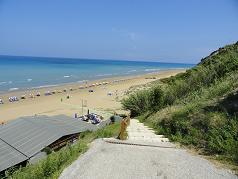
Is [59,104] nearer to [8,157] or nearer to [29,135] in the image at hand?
[29,135]

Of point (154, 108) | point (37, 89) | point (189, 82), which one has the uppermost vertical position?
point (189, 82)

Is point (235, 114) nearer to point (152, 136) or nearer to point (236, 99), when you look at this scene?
point (236, 99)

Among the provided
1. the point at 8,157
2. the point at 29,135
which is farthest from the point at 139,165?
the point at 29,135

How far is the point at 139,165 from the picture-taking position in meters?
7.60

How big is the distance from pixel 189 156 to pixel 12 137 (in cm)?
991

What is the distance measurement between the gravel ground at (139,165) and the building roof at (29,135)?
624cm

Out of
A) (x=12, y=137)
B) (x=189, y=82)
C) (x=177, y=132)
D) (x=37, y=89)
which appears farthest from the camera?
(x=37, y=89)

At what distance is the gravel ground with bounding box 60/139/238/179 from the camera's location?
7.05 metres

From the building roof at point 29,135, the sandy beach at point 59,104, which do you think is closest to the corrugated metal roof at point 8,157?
the building roof at point 29,135

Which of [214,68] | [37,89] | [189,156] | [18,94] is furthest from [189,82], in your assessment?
[37,89]

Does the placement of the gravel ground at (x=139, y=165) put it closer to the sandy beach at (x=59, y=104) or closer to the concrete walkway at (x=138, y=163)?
the concrete walkway at (x=138, y=163)

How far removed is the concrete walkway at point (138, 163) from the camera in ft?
23.2

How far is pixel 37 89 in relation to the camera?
56344 millimetres

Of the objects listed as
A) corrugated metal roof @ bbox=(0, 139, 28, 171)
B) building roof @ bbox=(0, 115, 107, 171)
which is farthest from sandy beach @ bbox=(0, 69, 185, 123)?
corrugated metal roof @ bbox=(0, 139, 28, 171)
